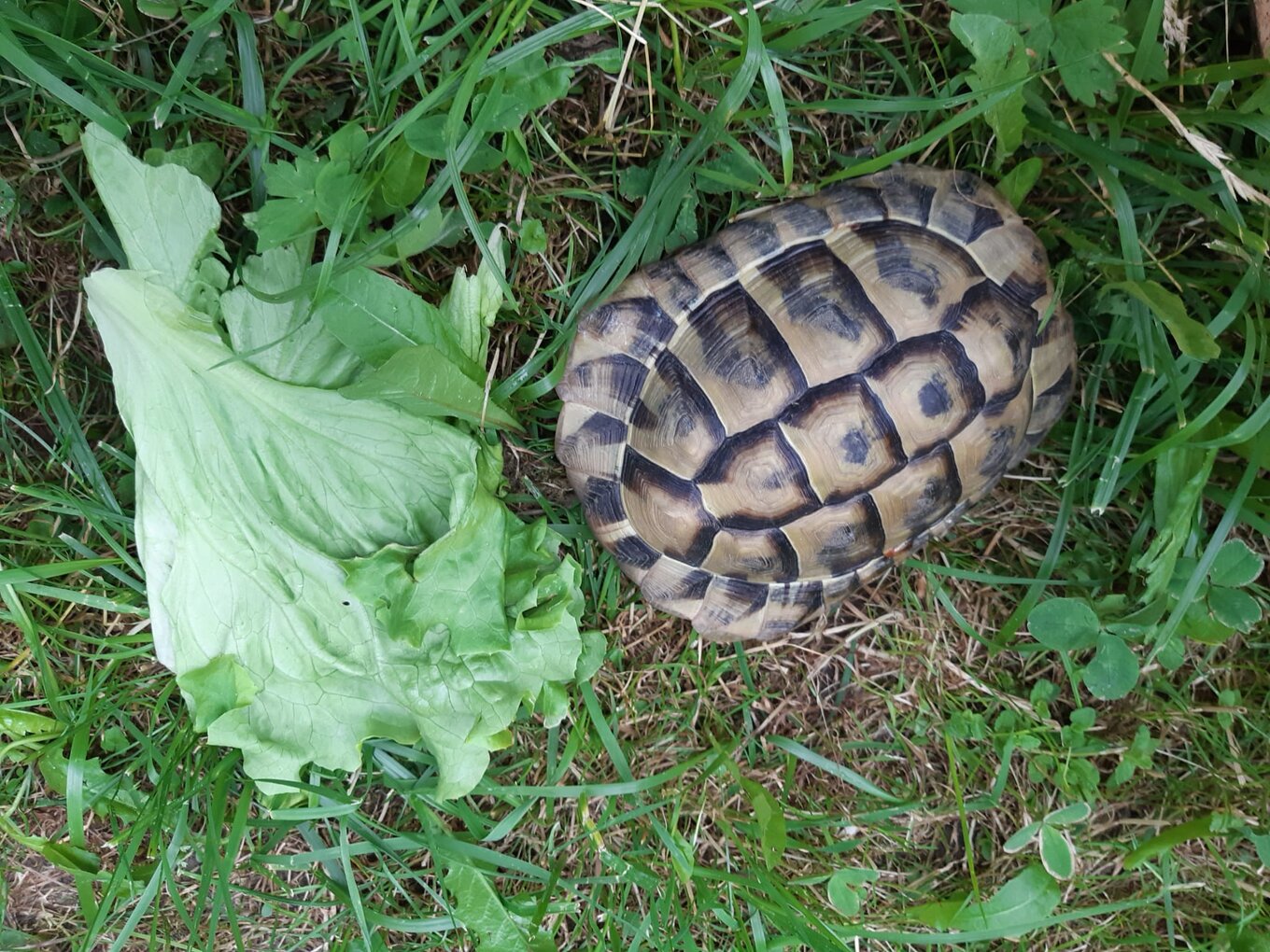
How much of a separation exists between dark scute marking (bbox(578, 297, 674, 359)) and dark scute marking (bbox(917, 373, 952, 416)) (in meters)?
0.47

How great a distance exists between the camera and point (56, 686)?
168cm

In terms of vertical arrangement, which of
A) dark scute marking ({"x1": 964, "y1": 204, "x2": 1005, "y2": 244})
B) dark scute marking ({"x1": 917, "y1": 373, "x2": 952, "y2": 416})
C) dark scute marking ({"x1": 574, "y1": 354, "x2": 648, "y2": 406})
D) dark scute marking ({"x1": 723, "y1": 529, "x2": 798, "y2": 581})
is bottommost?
dark scute marking ({"x1": 723, "y1": 529, "x2": 798, "y2": 581})

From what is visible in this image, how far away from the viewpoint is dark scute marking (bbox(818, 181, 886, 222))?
1592 mm

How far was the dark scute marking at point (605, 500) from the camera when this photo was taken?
1640mm

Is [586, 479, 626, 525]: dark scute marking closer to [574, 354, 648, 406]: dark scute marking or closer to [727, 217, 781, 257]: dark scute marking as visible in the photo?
[574, 354, 648, 406]: dark scute marking

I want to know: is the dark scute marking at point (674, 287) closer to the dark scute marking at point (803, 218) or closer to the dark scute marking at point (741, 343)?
the dark scute marking at point (741, 343)

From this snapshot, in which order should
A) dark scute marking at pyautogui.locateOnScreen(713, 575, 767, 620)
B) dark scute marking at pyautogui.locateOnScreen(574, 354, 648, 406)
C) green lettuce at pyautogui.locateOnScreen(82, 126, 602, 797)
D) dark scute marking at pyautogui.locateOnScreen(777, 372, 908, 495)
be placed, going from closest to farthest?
green lettuce at pyautogui.locateOnScreen(82, 126, 602, 797) → dark scute marking at pyautogui.locateOnScreen(777, 372, 908, 495) → dark scute marking at pyautogui.locateOnScreen(574, 354, 648, 406) → dark scute marking at pyautogui.locateOnScreen(713, 575, 767, 620)

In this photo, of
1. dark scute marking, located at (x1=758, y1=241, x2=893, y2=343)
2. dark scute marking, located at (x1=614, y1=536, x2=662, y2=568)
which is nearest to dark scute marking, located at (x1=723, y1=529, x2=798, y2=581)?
dark scute marking, located at (x1=614, y1=536, x2=662, y2=568)

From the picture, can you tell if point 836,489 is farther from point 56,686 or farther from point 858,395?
point 56,686

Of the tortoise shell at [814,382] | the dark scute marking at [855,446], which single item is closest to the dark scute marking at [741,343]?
the tortoise shell at [814,382]

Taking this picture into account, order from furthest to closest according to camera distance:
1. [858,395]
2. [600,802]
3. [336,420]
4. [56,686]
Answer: [600,802] < [56,686] < [858,395] < [336,420]

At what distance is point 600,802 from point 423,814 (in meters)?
0.37

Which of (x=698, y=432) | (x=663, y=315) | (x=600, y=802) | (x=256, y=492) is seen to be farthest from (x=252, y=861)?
(x=663, y=315)

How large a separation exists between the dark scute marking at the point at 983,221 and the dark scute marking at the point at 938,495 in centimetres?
40
